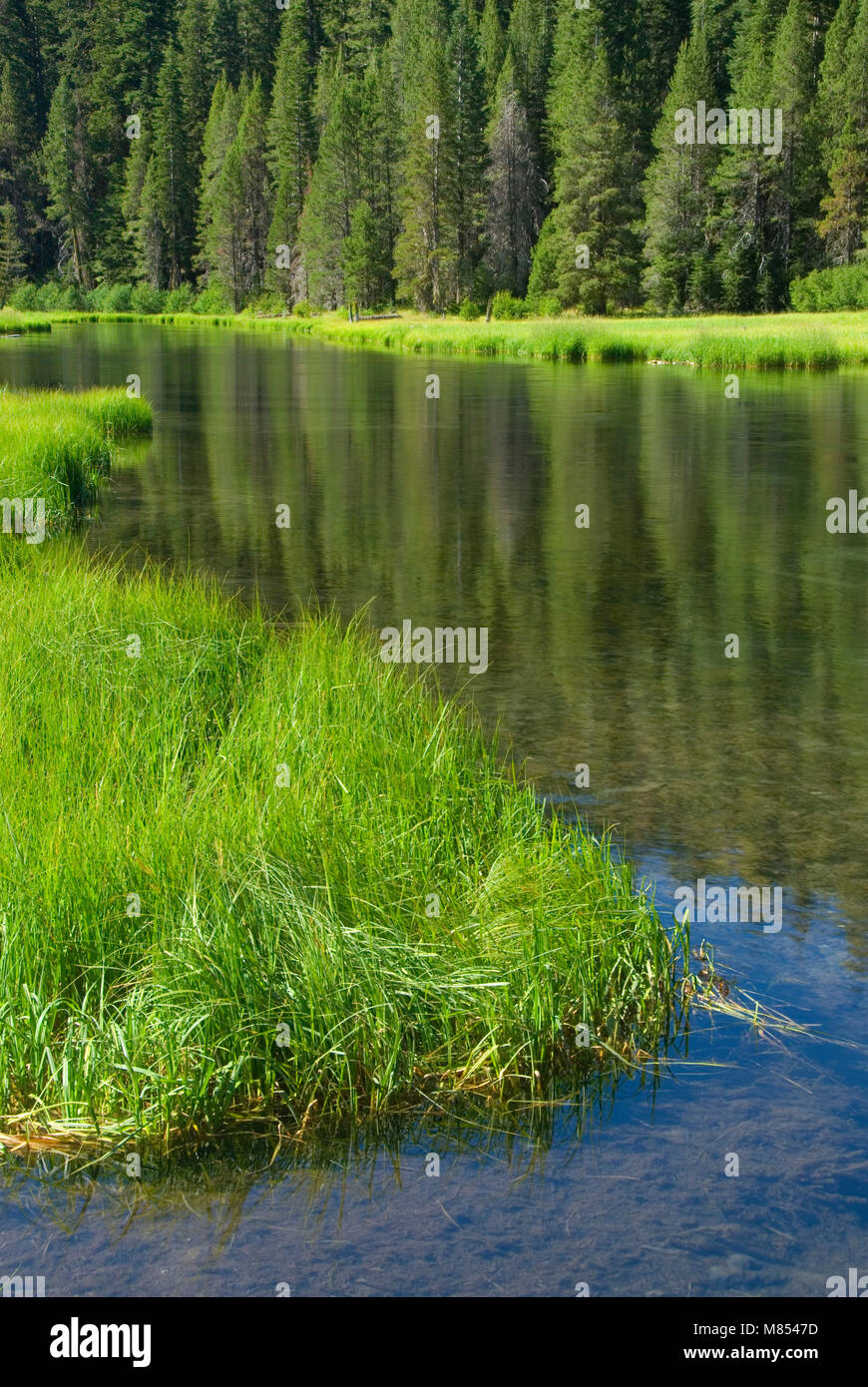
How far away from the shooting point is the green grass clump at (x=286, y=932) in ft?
17.6

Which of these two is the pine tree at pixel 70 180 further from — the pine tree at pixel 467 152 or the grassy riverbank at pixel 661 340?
the grassy riverbank at pixel 661 340

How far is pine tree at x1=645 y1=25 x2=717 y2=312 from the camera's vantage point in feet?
243

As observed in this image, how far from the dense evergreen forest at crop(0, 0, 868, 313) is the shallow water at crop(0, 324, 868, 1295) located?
3600cm

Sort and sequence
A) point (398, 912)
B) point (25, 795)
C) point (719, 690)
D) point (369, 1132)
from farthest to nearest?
point (719, 690) → point (25, 795) → point (398, 912) → point (369, 1132)

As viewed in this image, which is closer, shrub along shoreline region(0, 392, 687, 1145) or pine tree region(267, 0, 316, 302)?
shrub along shoreline region(0, 392, 687, 1145)

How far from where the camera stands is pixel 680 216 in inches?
2953

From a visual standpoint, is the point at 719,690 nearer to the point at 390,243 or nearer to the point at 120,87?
the point at 390,243

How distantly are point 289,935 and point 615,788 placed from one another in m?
3.45

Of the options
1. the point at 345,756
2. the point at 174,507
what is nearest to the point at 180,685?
the point at 345,756

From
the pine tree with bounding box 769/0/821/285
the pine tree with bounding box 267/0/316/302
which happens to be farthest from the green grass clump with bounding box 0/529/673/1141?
the pine tree with bounding box 267/0/316/302

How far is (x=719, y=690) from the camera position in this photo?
11.1 metres

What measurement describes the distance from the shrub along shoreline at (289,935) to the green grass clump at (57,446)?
1035 cm

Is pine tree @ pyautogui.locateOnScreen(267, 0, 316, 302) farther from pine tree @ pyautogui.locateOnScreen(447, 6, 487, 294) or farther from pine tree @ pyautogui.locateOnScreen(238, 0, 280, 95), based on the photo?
pine tree @ pyautogui.locateOnScreen(238, 0, 280, 95)
